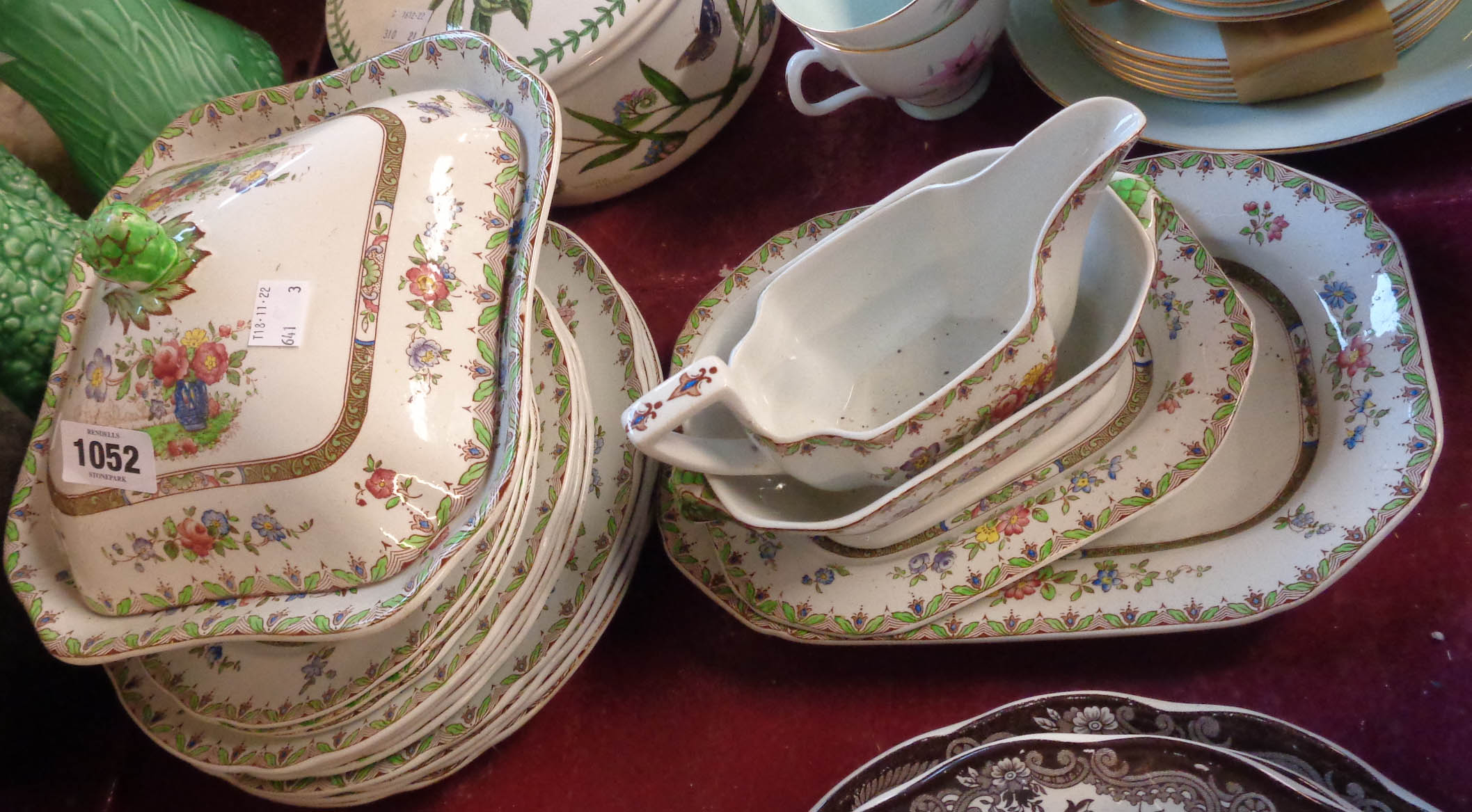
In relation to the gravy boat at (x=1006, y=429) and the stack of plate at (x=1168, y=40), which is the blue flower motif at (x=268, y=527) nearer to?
the gravy boat at (x=1006, y=429)

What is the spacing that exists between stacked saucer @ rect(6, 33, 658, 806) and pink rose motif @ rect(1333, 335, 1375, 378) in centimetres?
54

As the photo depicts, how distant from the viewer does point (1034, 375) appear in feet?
1.99

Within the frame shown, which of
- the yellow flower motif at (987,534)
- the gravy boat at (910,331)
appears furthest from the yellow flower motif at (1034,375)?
the yellow flower motif at (987,534)

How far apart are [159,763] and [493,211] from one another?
653 millimetres

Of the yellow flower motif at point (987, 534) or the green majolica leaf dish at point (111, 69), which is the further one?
the green majolica leaf dish at point (111, 69)

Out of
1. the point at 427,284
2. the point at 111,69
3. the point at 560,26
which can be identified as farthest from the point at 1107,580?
the point at 111,69

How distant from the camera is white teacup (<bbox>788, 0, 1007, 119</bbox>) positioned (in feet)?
2.53

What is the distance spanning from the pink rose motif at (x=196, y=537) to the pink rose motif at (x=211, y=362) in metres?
0.09

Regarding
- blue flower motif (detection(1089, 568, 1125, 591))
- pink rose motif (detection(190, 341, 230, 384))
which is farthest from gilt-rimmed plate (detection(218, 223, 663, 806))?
blue flower motif (detection(1089, 568, 1125, 591))

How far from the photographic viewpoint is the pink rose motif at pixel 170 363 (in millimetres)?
581

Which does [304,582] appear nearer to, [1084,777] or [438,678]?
[438,678]

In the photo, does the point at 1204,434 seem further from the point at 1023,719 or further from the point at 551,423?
the point at 551,423

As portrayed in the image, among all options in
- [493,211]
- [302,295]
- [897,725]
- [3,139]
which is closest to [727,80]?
[493,211]

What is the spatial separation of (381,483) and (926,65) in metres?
0.56
